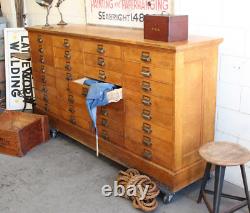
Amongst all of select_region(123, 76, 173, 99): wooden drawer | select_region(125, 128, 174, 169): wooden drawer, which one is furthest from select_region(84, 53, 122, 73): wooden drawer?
select_region(125, 128, 174, 169): wooden drawer

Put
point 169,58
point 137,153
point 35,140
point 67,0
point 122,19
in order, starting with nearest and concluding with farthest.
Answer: point 169,58 < point 137,153 < point 122,19 < point 35,140 < point 67,0

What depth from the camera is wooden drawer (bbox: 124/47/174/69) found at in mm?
2289

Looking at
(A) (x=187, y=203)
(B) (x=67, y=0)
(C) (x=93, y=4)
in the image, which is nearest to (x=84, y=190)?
(A) (x=187, y=203)

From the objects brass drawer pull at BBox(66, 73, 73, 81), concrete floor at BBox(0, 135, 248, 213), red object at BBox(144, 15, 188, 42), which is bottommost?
concrete floor at BBox(0, 135, 248, 213)

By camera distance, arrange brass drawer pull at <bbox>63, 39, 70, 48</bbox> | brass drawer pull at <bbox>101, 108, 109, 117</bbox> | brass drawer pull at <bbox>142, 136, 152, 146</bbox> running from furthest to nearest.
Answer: brass drawer pull at <bbox>63, 39, 70, 48</bbox>
brass drawer pull at <bbox>101, 108, 109, 117</bbox>
brass drawer pull at <bbox>142, 136, 152, 146</bbox>

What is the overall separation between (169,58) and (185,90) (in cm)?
26

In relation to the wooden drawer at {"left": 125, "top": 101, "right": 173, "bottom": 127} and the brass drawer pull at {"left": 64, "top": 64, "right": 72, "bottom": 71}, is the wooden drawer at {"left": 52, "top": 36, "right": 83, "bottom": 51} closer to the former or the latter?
the brass drawer pull at {"left": 64, "top": 64, "right": 72, "bottom": 71}

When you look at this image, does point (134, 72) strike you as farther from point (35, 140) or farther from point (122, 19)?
point (35, 140)

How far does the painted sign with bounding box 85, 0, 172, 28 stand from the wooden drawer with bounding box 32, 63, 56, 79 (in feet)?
2.23

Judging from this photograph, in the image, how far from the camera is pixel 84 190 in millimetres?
2785

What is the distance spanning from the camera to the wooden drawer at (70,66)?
10.4ft

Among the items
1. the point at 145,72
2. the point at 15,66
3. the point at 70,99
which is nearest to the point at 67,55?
the point at 70,99

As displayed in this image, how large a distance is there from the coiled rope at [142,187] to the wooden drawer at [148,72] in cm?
74

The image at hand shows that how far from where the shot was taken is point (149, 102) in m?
2.53
